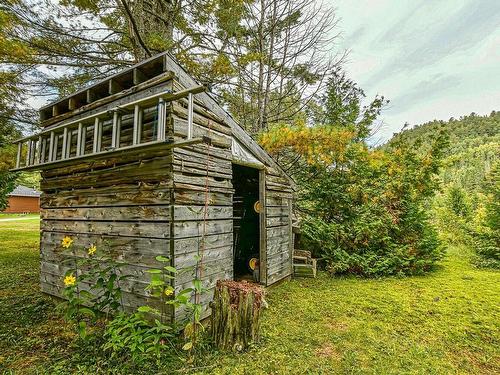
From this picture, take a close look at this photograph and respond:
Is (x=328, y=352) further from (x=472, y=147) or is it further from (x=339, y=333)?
A: (x=472, y=147)

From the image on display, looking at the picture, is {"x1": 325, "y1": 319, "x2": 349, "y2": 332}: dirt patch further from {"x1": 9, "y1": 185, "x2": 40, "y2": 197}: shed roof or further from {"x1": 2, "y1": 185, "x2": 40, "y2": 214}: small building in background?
{"x1": 9, "y1": 185, "x2": 40, "y2": 197}: shed roof

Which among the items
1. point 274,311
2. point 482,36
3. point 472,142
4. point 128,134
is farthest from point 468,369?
point 472,142

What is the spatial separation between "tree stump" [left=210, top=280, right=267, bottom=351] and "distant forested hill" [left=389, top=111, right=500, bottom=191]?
63.5 ft

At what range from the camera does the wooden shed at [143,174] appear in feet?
9.99

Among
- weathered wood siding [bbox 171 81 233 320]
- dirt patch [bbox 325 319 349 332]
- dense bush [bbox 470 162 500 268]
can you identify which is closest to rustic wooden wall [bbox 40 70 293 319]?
weathered wood siding [bbox 171 81 233 320]

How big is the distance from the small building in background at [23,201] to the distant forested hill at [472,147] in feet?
134

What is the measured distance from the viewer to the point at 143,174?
3.30 metres

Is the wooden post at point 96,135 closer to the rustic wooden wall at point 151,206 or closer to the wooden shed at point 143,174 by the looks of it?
the wooden shed at point 143,174

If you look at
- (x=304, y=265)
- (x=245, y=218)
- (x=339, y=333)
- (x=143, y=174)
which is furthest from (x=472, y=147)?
(x=143, y=174)

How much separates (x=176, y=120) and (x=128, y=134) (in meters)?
0.84

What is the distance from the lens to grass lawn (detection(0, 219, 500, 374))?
8.70ft

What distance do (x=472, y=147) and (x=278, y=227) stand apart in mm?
46403

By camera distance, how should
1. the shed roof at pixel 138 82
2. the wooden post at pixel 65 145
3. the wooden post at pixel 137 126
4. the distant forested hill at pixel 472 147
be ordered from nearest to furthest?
the wooden post at pixel 137 126, the shed roof at pixel 138 82, the wooden post at pixel 65 145, the distant forested hill at pixel 472 147

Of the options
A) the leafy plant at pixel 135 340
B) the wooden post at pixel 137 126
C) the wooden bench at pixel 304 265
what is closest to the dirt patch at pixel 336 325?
the leafy plant at pixel 135 340
